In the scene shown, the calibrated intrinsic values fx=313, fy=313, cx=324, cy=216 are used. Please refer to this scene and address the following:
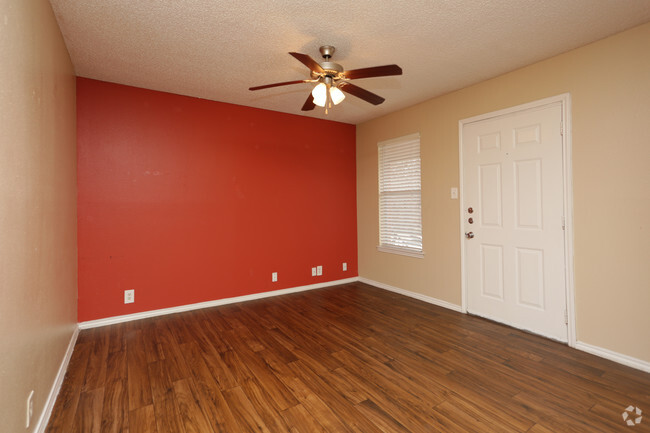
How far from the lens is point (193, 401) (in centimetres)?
207

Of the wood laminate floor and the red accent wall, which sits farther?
the red accent wall

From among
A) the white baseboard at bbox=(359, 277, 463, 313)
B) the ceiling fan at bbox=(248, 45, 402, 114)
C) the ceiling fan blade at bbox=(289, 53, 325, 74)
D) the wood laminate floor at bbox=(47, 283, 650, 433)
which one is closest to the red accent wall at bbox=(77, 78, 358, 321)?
the white baseboard at bbox=(359, 277, 463, 313)

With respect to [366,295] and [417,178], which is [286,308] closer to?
[366,295]

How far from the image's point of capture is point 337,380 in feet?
7.55

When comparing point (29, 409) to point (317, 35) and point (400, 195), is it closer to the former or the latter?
point (317, 35)

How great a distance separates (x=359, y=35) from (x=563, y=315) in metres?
3.06

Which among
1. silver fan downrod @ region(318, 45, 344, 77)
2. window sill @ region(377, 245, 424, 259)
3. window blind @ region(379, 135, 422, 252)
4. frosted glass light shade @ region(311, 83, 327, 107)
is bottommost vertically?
window sill @ region(377, 245, 424, 259)

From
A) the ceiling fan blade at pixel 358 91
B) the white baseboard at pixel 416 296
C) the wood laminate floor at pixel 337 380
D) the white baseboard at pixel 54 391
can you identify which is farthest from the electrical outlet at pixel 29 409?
the white baseboard at pixel 416 296

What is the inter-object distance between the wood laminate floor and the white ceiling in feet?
8.63

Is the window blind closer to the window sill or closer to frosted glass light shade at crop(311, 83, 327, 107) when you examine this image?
the window sill

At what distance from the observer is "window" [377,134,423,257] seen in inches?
170

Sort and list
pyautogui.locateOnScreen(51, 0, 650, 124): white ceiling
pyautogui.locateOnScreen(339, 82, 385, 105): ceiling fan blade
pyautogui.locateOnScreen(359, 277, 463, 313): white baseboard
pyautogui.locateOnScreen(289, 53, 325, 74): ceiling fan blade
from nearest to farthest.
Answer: pyautogui.locateOnScreen(289, 53, 325, 74): ceiling fan blade → pyautogui.locateOnScreen(51, 0, 650, 124): white ceiling → pyautogui.locateOnScreen(339, 82, 385, 105): ceiling fan blade → pyautogui.locateOnScreen(359, 277, 463, 313): white baseboard

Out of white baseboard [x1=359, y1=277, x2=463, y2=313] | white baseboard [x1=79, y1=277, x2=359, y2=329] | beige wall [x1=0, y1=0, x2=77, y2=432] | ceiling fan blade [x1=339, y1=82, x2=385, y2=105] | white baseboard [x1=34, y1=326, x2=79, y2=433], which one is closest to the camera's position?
beige wall [x1=0, y1=0, x2=77, y2=432]

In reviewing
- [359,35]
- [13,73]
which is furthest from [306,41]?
[13,73]
